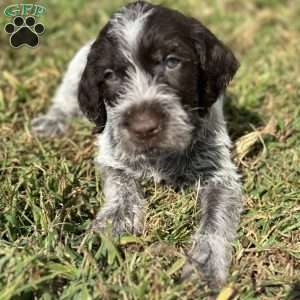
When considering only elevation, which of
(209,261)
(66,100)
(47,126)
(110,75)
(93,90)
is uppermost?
→ (110,75)

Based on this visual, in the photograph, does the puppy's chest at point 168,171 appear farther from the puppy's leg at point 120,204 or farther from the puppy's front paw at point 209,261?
the puppy's front paw at point 209,261

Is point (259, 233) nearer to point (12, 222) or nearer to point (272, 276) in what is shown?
point (272, 276)

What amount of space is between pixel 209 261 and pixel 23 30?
342 centimetres

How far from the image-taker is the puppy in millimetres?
3949

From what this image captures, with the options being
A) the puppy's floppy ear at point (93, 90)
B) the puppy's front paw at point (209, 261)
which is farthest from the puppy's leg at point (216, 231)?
the puppy's floppy ear at point (93, 90)

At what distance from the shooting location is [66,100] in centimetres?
627

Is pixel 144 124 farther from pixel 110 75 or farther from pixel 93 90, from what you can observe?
pixel 93 90

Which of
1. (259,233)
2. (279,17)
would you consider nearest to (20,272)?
(259,233)

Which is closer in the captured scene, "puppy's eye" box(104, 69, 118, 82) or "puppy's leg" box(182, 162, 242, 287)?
"puppy's leg" box(182, 162, 242, 287)

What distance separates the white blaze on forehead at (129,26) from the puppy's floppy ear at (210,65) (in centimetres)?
42

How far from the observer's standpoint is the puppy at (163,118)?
3.95 meters

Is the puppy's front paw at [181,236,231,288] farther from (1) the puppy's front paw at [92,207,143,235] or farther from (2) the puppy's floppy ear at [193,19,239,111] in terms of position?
(2) the puppy's floppy ear at [193,19,239,111]

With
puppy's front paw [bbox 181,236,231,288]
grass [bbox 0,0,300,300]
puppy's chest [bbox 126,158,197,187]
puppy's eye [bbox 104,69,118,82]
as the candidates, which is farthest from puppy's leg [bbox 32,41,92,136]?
puppy's front paw [bbox 181,236,231,288]

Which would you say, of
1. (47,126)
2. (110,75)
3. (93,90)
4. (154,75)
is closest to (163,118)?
(154,75)
